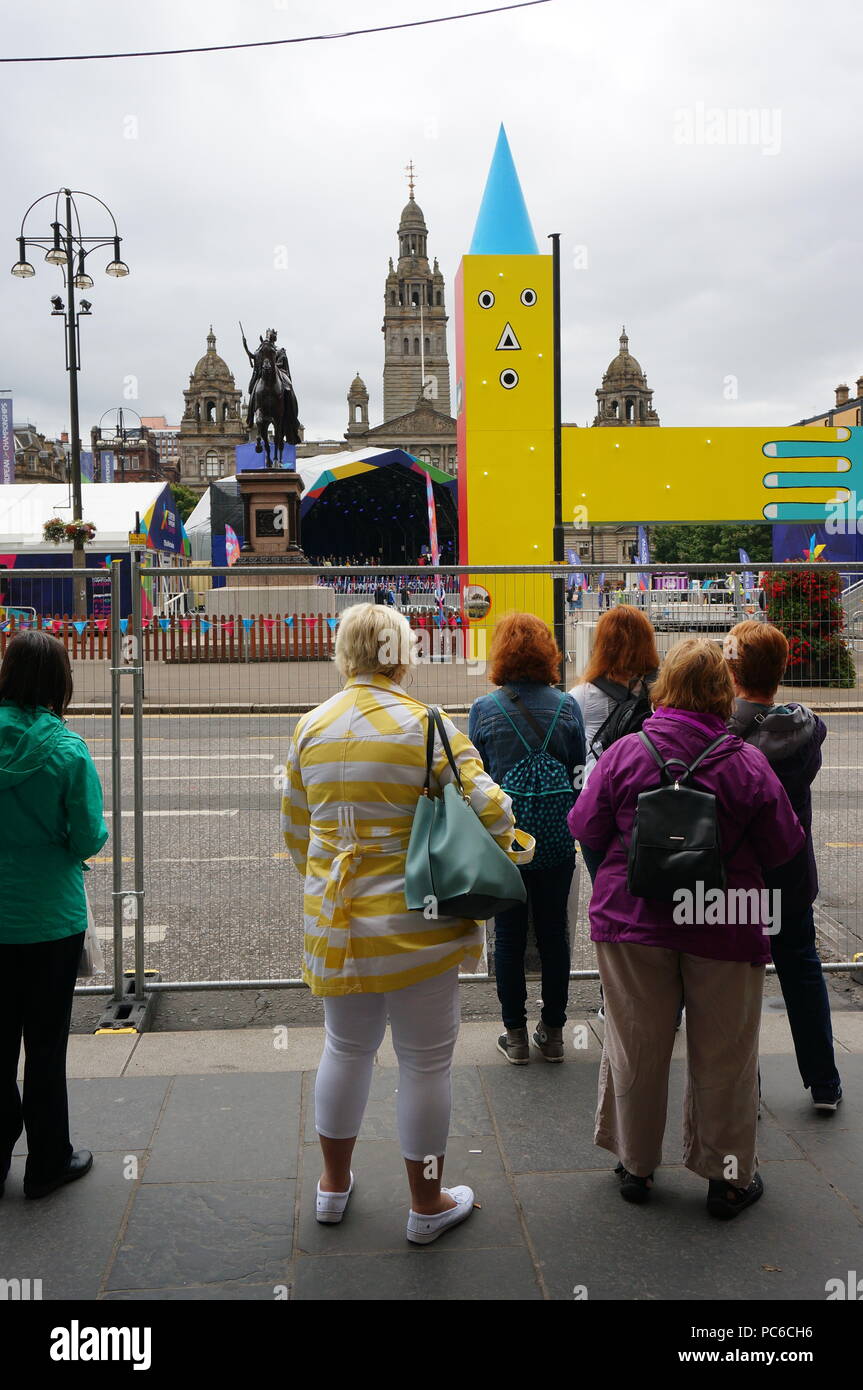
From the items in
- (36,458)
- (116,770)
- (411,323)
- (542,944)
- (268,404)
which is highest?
(411,323)

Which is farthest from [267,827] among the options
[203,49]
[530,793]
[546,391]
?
[546,391]

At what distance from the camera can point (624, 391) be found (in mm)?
86688

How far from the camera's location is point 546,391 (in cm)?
2350

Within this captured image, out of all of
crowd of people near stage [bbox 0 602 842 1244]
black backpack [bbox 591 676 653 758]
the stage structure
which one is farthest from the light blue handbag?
the stage structure

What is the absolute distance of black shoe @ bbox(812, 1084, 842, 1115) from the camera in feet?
12.9

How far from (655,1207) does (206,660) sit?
413 centimetres

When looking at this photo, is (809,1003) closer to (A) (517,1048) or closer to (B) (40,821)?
(A) (517,1048)

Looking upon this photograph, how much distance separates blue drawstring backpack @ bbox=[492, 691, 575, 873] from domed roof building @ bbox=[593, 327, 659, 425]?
84696mm

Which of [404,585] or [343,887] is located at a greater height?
[404,585]

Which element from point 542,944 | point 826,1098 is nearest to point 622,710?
point 542,944

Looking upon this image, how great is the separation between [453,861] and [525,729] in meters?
1.39

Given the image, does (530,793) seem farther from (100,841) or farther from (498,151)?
(498,151)

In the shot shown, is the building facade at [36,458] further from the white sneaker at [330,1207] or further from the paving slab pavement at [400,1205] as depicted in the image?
the white sneaker at [330,1207]

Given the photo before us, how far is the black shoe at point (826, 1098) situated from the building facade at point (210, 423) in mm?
119692
